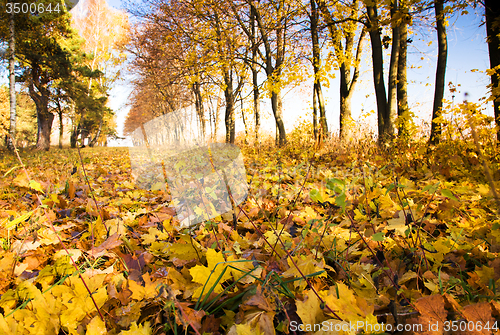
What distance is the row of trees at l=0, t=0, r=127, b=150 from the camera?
38.8ft

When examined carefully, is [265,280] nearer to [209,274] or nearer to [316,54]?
[209,274]

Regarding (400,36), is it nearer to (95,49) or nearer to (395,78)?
(395,78)

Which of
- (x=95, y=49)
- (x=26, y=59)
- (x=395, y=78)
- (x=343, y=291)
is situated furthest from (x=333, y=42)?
(x=95, y=49)

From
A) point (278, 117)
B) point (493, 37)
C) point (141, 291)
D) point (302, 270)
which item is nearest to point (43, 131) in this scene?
point (278, 117)

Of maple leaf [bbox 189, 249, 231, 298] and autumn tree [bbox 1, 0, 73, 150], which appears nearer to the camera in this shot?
maple leaf [bbox 189, 249, 231, 298]

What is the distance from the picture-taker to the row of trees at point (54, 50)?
38.8 ft

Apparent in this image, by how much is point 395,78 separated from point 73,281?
682cm

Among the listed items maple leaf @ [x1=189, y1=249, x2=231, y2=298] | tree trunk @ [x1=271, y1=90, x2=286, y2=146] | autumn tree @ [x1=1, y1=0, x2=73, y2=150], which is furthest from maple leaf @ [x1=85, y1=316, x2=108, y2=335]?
autumn tree @ [x1=1, y1=0, x2=73, y2=150]

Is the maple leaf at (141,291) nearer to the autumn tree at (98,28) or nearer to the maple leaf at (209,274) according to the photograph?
the maple leaf at (209,274)

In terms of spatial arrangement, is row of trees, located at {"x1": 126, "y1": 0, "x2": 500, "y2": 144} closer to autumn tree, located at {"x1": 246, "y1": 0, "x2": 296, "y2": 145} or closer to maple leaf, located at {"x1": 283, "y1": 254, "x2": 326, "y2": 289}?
autumn tree, located at {"x1": 246, "y1": 0, "x2": 296, "y2": 145}

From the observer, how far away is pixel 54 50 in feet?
47.7

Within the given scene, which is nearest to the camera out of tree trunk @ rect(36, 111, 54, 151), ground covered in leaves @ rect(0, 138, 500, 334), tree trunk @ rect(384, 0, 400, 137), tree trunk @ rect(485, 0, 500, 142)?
ground covered in leaves @ rect(0, 138, 500, 334)

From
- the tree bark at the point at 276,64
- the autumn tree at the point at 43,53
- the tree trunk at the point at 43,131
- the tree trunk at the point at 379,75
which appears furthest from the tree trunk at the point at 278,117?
the tree trunk at the point at 43,131

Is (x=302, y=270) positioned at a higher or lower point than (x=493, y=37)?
lower
